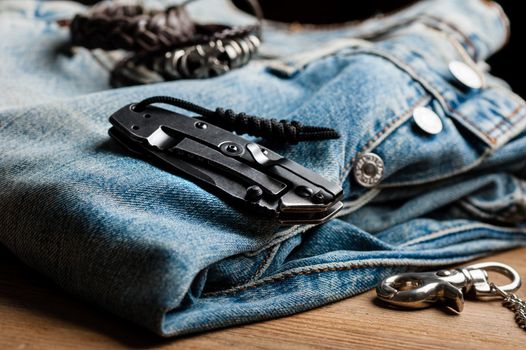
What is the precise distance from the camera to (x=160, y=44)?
33.9 inches

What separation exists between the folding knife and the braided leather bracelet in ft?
0.64

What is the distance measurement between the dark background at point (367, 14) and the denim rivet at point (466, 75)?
0.46 meters

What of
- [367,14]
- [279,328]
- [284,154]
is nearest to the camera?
[279,328]

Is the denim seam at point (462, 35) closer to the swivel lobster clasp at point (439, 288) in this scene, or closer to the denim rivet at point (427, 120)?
the denim rivet at point (427, 120)

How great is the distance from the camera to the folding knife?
0.58m

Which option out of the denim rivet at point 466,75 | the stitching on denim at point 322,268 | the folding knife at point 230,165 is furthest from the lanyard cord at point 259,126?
the denim rivet at point 466,75

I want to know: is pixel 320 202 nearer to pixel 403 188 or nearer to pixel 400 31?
pixel 403 188

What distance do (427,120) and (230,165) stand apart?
0.25m

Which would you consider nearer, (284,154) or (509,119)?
(284,154)

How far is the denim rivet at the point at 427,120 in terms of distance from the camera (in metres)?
0.73

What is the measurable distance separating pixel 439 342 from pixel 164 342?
218 mm

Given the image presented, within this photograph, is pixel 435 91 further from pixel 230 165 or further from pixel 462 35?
pixel 230 165

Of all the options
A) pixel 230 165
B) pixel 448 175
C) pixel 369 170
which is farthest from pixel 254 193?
pixel 448 175

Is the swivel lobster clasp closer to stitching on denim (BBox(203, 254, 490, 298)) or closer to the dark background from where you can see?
stitching on denim (BBox(203, 254, 490, 298))
